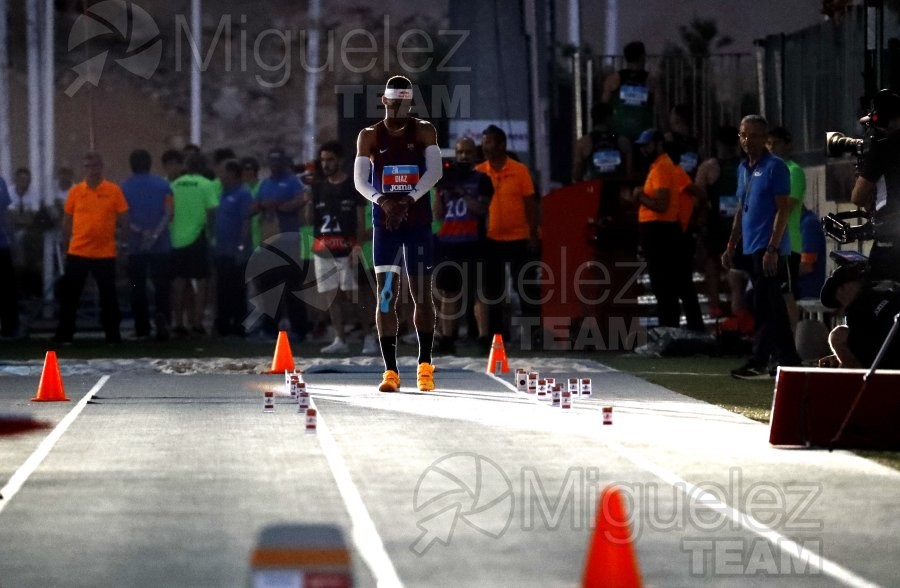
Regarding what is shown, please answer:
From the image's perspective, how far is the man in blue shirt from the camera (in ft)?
73.0

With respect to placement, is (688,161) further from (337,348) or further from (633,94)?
(337,348)

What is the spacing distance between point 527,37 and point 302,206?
4.67 meters

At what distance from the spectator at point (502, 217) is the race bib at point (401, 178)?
188 inches

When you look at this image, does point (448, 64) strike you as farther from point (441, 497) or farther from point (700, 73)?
point (441, 497)

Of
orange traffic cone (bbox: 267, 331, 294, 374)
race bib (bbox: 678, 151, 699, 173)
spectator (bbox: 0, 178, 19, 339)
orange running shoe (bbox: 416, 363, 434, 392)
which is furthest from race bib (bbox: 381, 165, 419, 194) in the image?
spectator (bbox: 0, 178, 19, 339)

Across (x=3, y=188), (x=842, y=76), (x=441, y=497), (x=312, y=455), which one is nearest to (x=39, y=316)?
(x=3, y=188)

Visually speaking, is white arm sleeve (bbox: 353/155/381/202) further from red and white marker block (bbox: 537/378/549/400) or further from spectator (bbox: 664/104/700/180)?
spectator (bbox: 664/104/700/180)

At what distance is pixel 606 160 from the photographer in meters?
20.6

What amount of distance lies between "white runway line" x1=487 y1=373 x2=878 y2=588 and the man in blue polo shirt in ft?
16.2

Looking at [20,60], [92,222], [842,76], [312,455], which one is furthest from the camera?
[20,60]

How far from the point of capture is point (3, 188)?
22188 mm

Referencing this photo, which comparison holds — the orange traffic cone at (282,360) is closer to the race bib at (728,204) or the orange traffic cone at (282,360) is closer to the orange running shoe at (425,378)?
the orange running shoe at (425,378)

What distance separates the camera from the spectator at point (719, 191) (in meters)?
20.1

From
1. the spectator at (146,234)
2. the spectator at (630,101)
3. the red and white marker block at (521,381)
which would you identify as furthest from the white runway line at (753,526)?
the spectator at (146,234)
